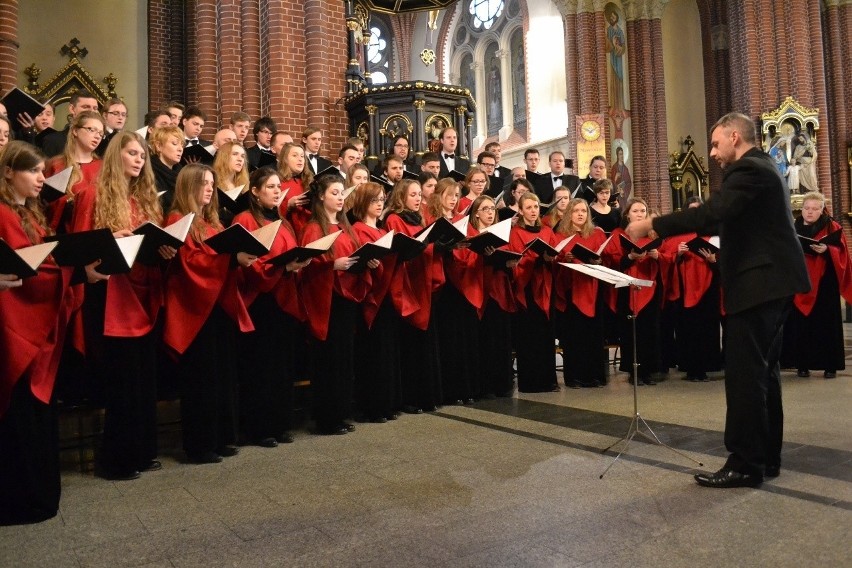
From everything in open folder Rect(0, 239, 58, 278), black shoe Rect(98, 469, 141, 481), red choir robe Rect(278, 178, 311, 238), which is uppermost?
red choir robe Rect(278, 178, 311, 238)

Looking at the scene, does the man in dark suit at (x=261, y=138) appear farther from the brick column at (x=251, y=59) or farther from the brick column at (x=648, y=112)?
the brick column at (x=648, y=112)

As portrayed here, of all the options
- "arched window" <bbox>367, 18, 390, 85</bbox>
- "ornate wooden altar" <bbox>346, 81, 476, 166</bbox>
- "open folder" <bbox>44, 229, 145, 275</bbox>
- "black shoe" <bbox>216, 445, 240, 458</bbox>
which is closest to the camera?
"open folder" <bbox>44, 229, 145, 275</bbox>

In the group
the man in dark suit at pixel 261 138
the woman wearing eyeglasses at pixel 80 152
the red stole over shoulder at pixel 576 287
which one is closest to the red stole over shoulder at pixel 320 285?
the woman wearing eyeglasses at pixel 80 152

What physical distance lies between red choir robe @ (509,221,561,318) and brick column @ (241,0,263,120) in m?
4.76

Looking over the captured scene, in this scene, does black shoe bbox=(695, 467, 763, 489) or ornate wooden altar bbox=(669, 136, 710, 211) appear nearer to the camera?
black shoe bbox=(695, 467, 763, 489)

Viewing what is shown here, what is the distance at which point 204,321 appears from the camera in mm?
4332

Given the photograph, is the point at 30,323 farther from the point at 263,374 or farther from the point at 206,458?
the point at 263,374

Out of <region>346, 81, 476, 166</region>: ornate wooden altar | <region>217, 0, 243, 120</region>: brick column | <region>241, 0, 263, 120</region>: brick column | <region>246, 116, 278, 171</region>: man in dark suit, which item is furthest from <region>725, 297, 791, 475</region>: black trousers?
<region>217, 0, 243, 120</region>: brick column

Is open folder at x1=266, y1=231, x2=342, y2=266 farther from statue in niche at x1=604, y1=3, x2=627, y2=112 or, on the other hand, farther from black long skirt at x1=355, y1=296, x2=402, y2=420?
statue in niche at x1=604, y1=3, x2=627, y2=112

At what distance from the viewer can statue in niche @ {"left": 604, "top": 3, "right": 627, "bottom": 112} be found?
20312 millimetres

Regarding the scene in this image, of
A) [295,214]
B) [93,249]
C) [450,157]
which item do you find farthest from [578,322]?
[93,249]

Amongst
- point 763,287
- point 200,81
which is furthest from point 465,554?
point 200,81

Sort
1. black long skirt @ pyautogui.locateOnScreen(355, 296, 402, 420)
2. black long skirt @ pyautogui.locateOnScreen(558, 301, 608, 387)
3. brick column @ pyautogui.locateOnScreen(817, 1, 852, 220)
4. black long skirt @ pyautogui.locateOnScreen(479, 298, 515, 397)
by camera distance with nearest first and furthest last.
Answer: black long skirt @ pyautogui.locateOnScreen(355, 296, 402, 420) → black long skirt @ pyautogui.locateOnScreen(479, 298, 515, 397) → black long skirt @ pyautogui.locateOnScreen(558, 301, 608, 387) → brick column @ pyautogui.locateOnScreen(817, 1, 852, 220)

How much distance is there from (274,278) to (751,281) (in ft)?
9.72
